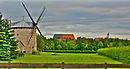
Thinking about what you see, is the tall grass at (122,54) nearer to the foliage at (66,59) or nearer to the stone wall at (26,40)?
the foliage at (66,59)

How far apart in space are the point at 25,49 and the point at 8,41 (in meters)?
38.4

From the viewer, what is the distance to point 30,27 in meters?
95.0

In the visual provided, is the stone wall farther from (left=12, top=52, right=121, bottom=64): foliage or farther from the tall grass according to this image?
the tall grass

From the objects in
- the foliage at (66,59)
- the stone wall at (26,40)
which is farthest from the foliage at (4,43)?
the stone wall at (26,40)

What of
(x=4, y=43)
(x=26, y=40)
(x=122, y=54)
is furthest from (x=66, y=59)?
(x=26, y=40)

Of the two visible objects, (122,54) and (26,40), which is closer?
(122,54)

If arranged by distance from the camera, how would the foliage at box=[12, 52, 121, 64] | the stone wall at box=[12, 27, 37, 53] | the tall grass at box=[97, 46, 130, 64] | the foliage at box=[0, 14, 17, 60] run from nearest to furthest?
the tall grass at box=[97, 46, 130, 64]
the foliage at box=[12, 52, 121, 64]
the foliage at box=[0, 14, 17, 60]
the stone wall at box=[12, 27, 37, 53]

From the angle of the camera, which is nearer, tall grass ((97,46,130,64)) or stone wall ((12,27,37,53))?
tall grass ((97,46,130,64))

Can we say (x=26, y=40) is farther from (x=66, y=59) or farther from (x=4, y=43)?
(x=4, y=43)

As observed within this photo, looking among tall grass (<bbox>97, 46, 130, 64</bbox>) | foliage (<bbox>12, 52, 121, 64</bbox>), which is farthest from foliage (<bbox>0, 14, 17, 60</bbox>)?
tall grass (<bbox>97, 46, 130, 64</bbox>)

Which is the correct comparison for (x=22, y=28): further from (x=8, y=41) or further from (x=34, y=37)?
(x=8, y=41)

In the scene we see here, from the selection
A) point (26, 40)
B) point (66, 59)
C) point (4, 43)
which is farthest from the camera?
point (26, 40)

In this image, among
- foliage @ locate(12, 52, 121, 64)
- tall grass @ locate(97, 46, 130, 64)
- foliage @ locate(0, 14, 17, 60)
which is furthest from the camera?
foliage @ locate(0, 14, 17, 60)

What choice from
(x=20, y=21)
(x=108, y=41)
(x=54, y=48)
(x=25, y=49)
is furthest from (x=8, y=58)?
(x=108, y=41)
